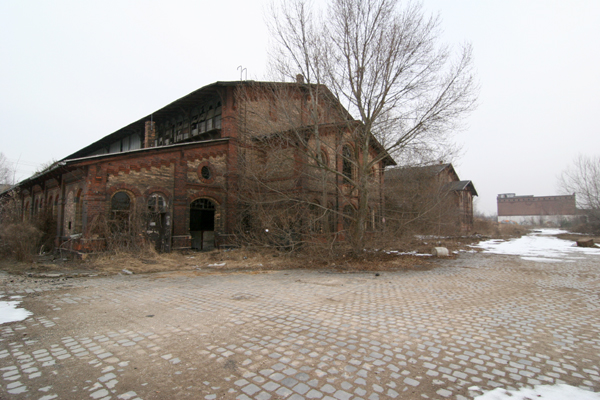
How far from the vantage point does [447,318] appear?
508 cm

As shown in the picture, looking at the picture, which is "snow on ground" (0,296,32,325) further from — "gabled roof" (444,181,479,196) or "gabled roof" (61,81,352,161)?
"gabled roof" (444,181,479,196)

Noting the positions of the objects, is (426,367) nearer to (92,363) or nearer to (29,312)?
(92,363)

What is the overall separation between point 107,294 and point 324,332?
5119 millimetres

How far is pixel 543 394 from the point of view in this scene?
2844 millimetres

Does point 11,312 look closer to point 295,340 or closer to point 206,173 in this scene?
point 295,340

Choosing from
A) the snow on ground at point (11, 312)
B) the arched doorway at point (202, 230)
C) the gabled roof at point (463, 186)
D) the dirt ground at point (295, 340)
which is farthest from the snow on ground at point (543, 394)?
the gabled roof at point (463, 186)

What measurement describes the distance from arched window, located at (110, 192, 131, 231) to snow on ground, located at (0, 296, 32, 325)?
291 inches

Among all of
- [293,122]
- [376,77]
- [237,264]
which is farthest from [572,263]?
[237,264]

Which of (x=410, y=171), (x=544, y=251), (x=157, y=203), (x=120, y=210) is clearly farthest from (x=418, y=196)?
(x=120, y=210)

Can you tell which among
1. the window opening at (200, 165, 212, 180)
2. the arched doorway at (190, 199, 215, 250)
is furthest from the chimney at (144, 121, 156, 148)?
the window opening at (200, 165, 212, 180)

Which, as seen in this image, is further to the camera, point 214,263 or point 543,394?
point 214,263

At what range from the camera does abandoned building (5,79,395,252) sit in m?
12.9

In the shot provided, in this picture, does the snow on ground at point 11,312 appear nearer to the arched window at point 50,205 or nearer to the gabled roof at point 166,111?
the arched window at point 50,205

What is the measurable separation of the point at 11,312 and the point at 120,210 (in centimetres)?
861
